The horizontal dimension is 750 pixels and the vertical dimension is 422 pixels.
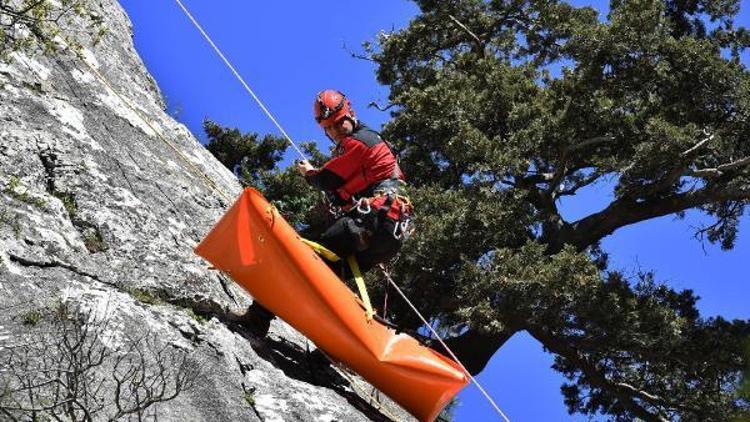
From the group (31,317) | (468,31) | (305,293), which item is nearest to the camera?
(31,317)

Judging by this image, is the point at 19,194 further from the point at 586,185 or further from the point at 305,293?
the point at 586,185

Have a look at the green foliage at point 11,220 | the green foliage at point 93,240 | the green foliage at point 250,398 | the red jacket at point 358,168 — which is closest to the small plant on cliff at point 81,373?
the green foliage at point 250,398

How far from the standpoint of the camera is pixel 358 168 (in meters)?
7.00

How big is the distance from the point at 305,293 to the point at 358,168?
3.49 feet

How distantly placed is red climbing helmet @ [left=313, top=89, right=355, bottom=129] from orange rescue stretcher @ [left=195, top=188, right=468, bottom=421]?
86cm

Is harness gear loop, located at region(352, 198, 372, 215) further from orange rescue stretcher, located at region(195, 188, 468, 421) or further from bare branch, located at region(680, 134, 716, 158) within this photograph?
bare branch, located at region(680, 134, 716, 158)

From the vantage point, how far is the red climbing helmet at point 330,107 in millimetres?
6980

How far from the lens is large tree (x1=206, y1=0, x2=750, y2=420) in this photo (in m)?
10.8

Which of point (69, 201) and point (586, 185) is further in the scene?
point (586, 185)

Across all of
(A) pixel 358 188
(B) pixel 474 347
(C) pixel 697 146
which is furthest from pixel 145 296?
(C) pixel 697 146

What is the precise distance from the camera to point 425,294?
38.4ft

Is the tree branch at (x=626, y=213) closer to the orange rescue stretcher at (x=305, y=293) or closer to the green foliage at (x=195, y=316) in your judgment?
the orange rescue stretcher at (x=305, y=293)

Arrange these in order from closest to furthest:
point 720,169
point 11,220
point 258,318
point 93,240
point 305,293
Answer: point 11,220 → point 93,240 → point 305,293 → point 258,318 → point 720,169

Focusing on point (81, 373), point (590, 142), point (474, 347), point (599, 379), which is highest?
point (590, 142)
